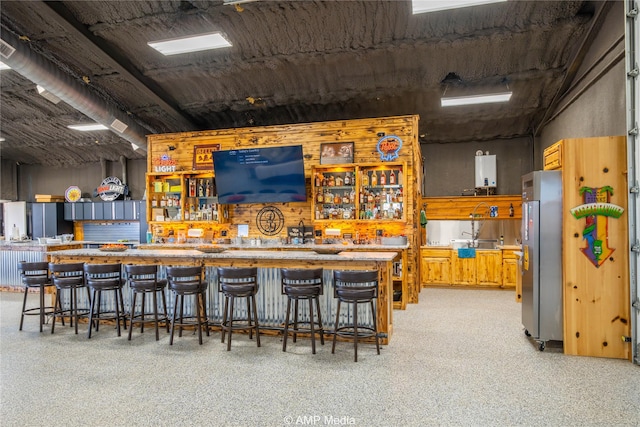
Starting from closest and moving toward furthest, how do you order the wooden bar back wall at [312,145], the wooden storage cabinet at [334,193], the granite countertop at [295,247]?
the granite countertop at [295,247]
the wooden bar back wall at [312,145]
the wooden storage cabinet at [334,193]

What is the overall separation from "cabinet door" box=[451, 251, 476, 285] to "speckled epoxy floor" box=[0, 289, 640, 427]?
10.3ft

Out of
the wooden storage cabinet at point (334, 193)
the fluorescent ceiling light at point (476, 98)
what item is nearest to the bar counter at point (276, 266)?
the wooden storage cabinet at point (334, 193)

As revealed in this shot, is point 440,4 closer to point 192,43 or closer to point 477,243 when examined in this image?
point 192,43

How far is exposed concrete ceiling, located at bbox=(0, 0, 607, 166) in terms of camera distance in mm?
5449

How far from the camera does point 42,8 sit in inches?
212

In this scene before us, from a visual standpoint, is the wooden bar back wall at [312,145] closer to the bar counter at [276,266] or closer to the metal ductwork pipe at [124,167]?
the bar counter at [276,266]

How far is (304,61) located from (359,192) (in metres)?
2.62

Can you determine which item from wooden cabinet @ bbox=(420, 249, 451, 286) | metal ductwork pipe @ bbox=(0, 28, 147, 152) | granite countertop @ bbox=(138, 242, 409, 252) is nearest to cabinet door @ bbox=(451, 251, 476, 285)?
wooden cabinet @ bbox=(420, 249, 451, 286)

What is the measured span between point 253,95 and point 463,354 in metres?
6.07

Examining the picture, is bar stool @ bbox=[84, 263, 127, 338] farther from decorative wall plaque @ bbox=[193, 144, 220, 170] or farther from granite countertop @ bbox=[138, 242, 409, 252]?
decorative wall plaque @ bbox=[193, 144, 220, 170]

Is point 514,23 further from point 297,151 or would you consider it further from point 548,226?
point 297,151

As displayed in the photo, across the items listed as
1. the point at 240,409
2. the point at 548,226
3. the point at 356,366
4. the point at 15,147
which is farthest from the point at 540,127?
the point at 15,147

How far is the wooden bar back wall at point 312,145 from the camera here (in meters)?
7.37

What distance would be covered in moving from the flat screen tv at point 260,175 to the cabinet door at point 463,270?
11.5ft
